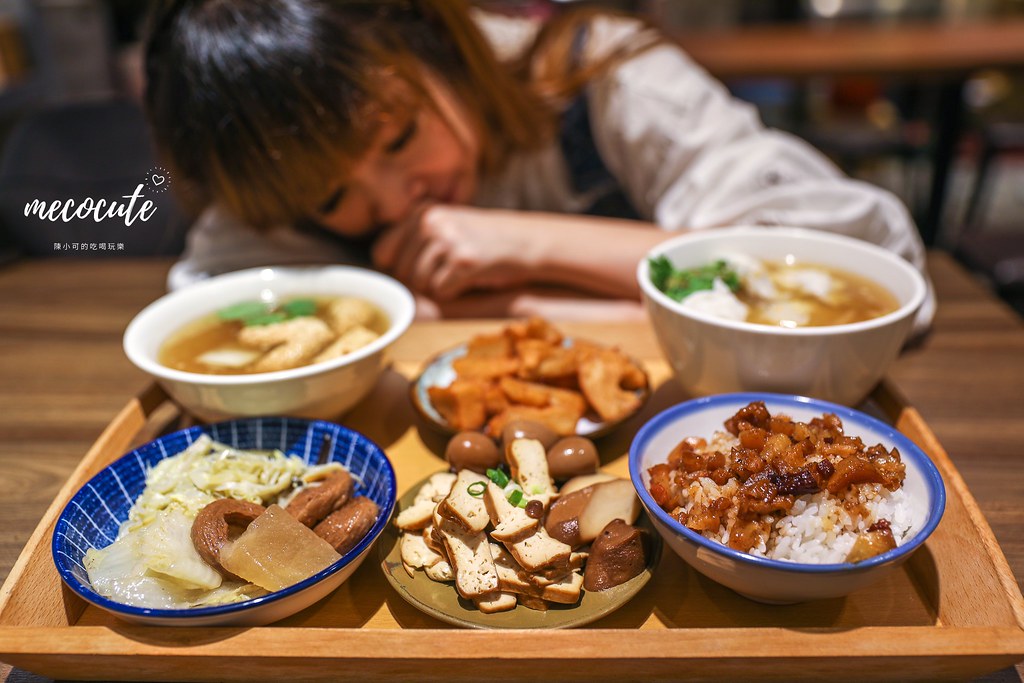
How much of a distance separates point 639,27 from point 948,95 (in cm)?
291

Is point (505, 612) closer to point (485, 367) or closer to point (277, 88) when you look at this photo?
point (485, 367)

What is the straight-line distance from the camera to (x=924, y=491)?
99 cm

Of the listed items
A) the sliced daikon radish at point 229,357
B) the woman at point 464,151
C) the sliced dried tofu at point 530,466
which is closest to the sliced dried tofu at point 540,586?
the sliced dried tofu at point 530,466

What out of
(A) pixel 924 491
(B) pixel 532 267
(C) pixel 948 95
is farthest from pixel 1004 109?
(A) pixel 924 491

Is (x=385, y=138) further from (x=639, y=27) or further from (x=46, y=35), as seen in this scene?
(x=46, y=35)

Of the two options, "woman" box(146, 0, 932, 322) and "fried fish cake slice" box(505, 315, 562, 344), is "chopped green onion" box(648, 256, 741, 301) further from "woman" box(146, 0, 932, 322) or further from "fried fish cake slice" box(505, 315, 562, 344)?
"woman" box(146, 0, 932, 322)

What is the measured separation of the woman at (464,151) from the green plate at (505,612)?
0.93 metres

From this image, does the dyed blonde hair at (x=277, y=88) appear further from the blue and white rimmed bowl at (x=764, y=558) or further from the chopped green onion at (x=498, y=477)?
the blue and white rimmed bowl at (x=764, y=558)

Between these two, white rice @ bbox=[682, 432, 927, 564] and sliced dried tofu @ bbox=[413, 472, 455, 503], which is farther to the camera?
sliced dried tofu @ bbox=[413, 472, 455, 503]

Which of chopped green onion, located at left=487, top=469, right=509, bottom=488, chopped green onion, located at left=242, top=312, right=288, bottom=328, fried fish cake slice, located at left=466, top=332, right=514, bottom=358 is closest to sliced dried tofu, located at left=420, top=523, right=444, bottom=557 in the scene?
chopped green onion, located at left=487, top=469, right=509, bottom=488

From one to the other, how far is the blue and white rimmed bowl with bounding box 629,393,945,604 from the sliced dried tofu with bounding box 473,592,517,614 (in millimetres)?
218

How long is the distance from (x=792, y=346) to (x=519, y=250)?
0.84 meters

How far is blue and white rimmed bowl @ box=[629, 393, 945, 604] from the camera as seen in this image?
2.83 feet

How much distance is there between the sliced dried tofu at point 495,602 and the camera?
3.07ft
